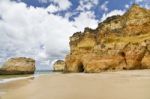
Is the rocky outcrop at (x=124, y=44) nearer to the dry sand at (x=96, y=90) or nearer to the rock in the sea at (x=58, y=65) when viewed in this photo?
the dry sand at (x=96, y=90)

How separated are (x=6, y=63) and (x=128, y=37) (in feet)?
245

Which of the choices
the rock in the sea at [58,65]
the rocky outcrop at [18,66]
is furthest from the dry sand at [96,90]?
the rock in the sea at [58,65]

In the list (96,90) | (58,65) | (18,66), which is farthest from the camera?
(58,65)

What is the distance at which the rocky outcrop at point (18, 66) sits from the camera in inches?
4122

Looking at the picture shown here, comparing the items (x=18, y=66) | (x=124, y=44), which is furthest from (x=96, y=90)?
(x=18, y=66)

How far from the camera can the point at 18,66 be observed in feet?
351

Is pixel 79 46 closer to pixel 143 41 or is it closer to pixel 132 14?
pixel 132 14

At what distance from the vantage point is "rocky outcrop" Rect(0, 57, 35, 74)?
104688 millimetres

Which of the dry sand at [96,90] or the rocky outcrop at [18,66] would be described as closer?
the dry sand at [96,90]

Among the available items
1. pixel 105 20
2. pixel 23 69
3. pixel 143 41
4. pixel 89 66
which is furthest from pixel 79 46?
pixel 23 69

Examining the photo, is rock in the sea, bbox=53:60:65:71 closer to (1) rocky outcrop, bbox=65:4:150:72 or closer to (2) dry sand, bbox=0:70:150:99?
(1) rocky outcrop, bbox=65:4:150:72

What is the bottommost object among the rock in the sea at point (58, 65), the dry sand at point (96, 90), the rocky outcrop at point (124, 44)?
the dry sand at point (96, 90)

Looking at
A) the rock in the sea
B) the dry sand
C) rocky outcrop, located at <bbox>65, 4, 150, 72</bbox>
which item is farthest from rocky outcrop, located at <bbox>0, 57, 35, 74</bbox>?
the dry sand

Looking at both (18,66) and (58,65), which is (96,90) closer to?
(18,66)
